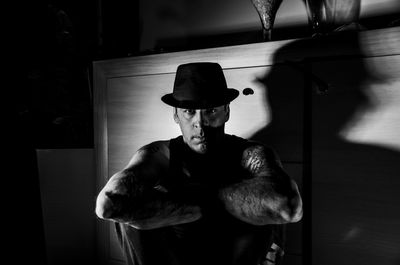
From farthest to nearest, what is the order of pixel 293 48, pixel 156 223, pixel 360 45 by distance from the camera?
pixel 293 48, pixel 360 45, pixel 156 223

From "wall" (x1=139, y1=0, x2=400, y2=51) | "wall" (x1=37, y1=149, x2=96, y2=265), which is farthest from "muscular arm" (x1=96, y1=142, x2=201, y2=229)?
"wall" (x1=139, y1=0, x2=400, y2=51)

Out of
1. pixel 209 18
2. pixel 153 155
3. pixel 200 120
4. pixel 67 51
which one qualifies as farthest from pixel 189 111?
pixel 67 51

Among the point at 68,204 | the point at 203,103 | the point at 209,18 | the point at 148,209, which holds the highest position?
the point at 209,18

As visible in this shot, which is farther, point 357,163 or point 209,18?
point 209,18

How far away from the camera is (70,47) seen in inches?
77.7

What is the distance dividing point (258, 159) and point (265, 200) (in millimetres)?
208

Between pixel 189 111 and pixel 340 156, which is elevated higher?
pixel 189 111

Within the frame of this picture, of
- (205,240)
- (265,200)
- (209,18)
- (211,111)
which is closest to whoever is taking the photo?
(265,200)

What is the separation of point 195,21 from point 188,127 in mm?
1002

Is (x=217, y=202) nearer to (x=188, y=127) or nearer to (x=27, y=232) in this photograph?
(x=188, y=127)

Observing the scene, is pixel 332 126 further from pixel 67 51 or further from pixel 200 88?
pixel 67 51

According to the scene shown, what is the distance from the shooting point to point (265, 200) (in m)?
0.92

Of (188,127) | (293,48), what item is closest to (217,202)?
(188,127)

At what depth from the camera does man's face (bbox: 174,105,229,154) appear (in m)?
1.12
